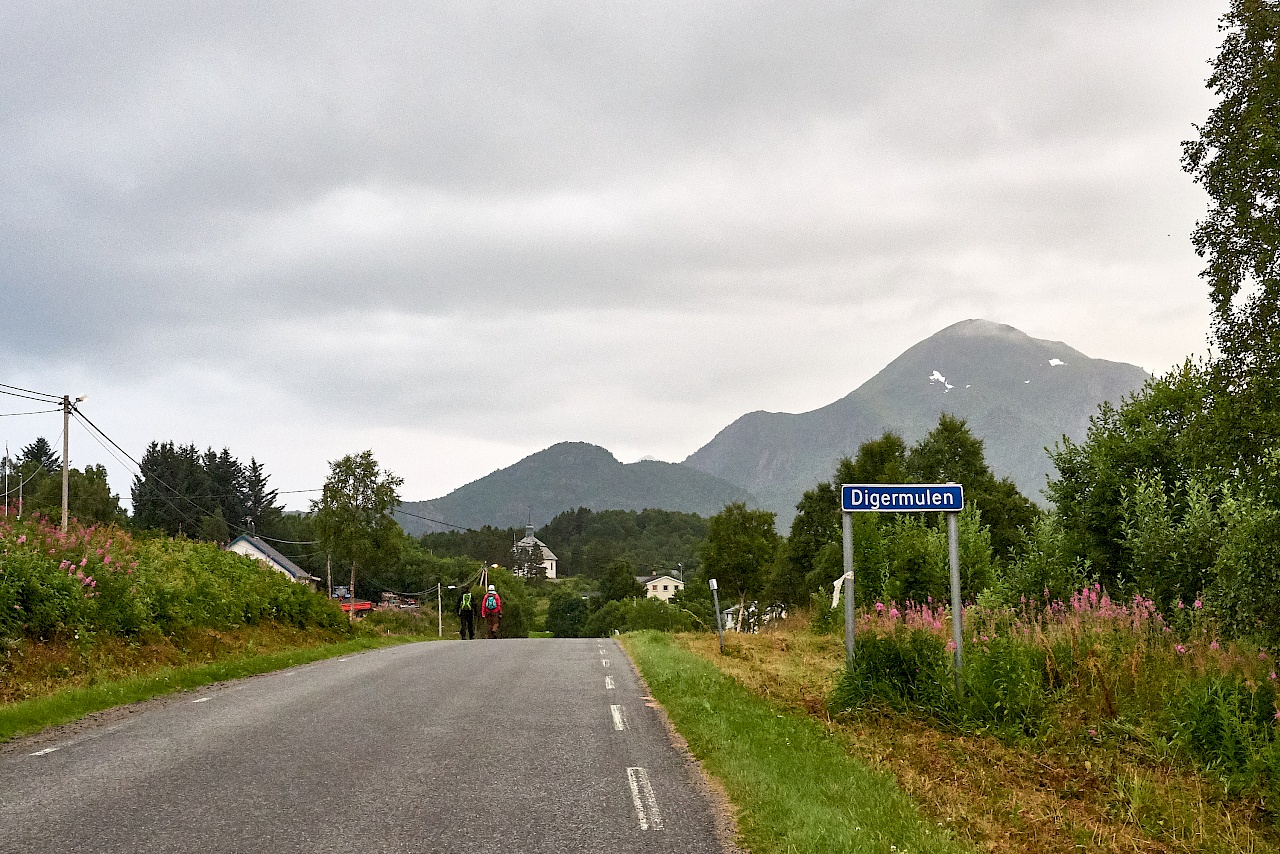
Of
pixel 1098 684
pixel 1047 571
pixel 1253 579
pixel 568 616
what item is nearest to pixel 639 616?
pixel 568 616

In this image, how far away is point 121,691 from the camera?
1327 cm

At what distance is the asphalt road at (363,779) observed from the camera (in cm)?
650

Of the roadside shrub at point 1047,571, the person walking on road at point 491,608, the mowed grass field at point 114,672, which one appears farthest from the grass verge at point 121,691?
the roadside shrub at point 1047,571

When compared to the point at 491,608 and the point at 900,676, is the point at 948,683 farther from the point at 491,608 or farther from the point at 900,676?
the point at 491,608

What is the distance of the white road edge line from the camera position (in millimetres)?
6973

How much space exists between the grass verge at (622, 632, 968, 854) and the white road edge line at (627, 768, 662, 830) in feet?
2.12

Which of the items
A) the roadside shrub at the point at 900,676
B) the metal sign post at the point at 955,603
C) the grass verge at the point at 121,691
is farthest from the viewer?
the roadside shrub at the point at 900,676

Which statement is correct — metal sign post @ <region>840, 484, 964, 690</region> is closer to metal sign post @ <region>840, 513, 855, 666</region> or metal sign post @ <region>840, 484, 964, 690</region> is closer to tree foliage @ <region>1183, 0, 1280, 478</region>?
metal sign post @ <region>840, 513, 855, 666</region>

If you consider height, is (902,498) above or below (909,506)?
above

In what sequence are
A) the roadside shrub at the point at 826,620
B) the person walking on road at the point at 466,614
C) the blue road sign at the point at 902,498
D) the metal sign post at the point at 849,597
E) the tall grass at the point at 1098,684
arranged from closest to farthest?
1. the tall grass at the point at 1098,684
2. the blue road sign at the point at 902,498
3. the metal sign post at the point at 849,597
4. the roadside shrub at the point at 826,620
5. the person walking on road at the point at 466,614

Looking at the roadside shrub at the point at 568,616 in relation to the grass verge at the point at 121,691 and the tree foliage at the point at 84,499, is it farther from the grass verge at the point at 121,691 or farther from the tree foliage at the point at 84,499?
the grass verge at the point at 121,691

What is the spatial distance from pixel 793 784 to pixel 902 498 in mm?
5011

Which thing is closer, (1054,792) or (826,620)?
(1054,792)

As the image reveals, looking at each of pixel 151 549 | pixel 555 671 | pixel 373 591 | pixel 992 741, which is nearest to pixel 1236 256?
pixel 992 741
